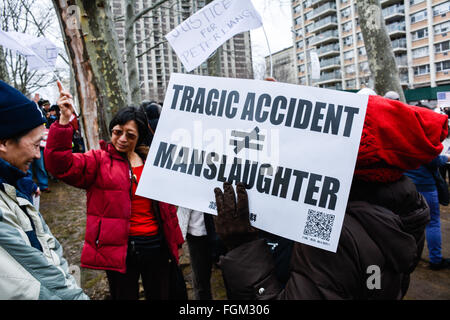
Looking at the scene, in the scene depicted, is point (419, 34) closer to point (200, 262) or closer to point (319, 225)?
point (200, 262)

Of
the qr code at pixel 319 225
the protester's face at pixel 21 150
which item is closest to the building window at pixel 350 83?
the qr code at pixel 319 225

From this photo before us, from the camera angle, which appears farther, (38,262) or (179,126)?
(179,126)

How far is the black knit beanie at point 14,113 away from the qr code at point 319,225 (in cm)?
132

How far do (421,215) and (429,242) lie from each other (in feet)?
10.2

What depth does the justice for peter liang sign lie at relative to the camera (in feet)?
4.13

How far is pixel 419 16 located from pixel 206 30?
51170 mm

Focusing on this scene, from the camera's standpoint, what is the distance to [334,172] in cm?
126

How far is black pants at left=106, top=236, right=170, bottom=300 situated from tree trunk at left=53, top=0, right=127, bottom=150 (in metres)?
1.62

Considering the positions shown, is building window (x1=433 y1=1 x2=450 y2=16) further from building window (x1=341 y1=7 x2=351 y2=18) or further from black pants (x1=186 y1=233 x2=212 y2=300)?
black pants (x1=186 y1=233 x2=212 y2=300)

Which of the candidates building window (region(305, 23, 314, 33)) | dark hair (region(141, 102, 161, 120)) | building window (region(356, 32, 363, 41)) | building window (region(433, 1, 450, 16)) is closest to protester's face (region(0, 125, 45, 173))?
dark hair (region(141, 102, 161, 120))
